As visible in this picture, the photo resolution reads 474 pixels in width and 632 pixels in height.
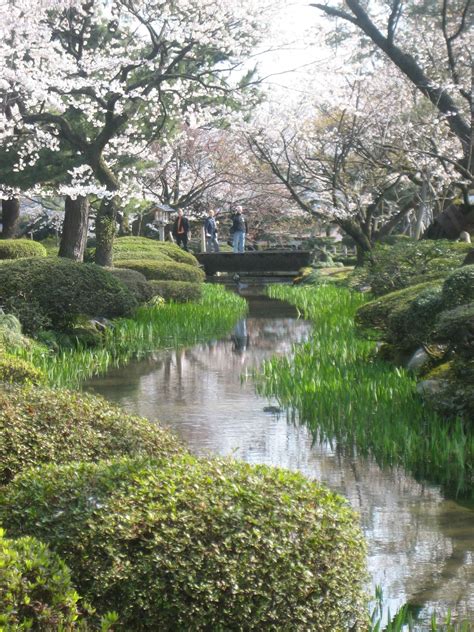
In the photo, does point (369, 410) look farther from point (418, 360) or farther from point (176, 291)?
point (176, 291)

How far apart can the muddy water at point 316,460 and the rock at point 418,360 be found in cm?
163

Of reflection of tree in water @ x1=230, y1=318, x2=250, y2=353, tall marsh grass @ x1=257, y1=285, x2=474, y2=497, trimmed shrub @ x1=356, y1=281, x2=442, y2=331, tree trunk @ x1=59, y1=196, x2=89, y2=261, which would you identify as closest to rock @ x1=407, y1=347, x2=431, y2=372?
tall marsh grass @ x1=257, y1=285, x2=474, y2=497

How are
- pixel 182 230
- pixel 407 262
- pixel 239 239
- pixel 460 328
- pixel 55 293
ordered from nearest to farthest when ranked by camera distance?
pixel 460 328, pixel 55 293, pixel 407 262, pixel 182 230, pixel 239 239

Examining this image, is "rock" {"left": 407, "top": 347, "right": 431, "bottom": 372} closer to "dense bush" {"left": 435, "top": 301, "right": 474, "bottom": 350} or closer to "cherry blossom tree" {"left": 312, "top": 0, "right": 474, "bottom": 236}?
"dense bush" {"left": 435, "top": 301, "right": 474, "bottom": 350}

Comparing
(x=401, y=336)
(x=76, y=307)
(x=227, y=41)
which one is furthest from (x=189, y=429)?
(x=227, y=41)

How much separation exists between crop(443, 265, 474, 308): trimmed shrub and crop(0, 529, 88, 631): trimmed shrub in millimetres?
6109

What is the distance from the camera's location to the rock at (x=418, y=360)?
9641 millimetres

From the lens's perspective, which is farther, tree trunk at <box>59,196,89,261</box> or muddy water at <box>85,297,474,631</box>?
tree trunk at <box>59,196,89,261</box>

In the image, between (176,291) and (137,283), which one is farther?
(176,291)

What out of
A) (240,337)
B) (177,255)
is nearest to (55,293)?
(240,337)

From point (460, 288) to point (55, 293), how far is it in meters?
6.59

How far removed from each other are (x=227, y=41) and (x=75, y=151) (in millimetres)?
6038

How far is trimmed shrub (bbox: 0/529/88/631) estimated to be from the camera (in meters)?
2.97

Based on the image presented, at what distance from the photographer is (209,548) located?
334 cm
